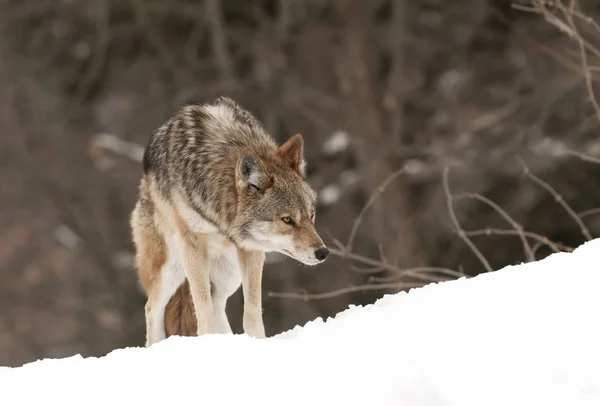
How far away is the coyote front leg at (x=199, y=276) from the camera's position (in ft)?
18.7

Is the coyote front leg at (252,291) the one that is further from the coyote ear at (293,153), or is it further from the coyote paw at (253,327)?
the coyote ear at (293,153)

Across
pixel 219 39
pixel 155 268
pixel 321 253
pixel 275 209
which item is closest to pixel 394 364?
pixel 321 253

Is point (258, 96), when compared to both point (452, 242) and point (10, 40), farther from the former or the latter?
point (10, 40)

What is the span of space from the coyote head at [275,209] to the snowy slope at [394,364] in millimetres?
1351

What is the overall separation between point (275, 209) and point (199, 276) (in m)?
0.62

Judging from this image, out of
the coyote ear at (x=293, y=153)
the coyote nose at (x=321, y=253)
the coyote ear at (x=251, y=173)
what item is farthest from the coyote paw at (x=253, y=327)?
the coyote ear at (x=293, y=153)

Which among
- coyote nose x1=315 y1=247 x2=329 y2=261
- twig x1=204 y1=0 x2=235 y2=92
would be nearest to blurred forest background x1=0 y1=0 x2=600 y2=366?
twig x1=204 y1=0 x2=235 y2=92

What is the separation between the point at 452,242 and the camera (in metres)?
15.6

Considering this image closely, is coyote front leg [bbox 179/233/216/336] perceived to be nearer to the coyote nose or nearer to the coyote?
the coyote

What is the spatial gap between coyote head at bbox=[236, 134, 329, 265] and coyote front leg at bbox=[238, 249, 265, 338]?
19cm

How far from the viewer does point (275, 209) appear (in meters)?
5.50

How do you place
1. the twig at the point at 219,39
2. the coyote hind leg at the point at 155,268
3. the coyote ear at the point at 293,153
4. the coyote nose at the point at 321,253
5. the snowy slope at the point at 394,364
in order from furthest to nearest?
the twig at the point at 219,39 < the coyote hind leg at the point at 155,268 < the coyote ear at the point at 293,153 < the coyote nose at the point at 321,253 < the snowy slope at the point at 394,364

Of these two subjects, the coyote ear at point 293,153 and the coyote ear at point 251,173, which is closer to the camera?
the coyote ear at point 251,173

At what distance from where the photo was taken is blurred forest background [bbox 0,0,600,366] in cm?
1480
